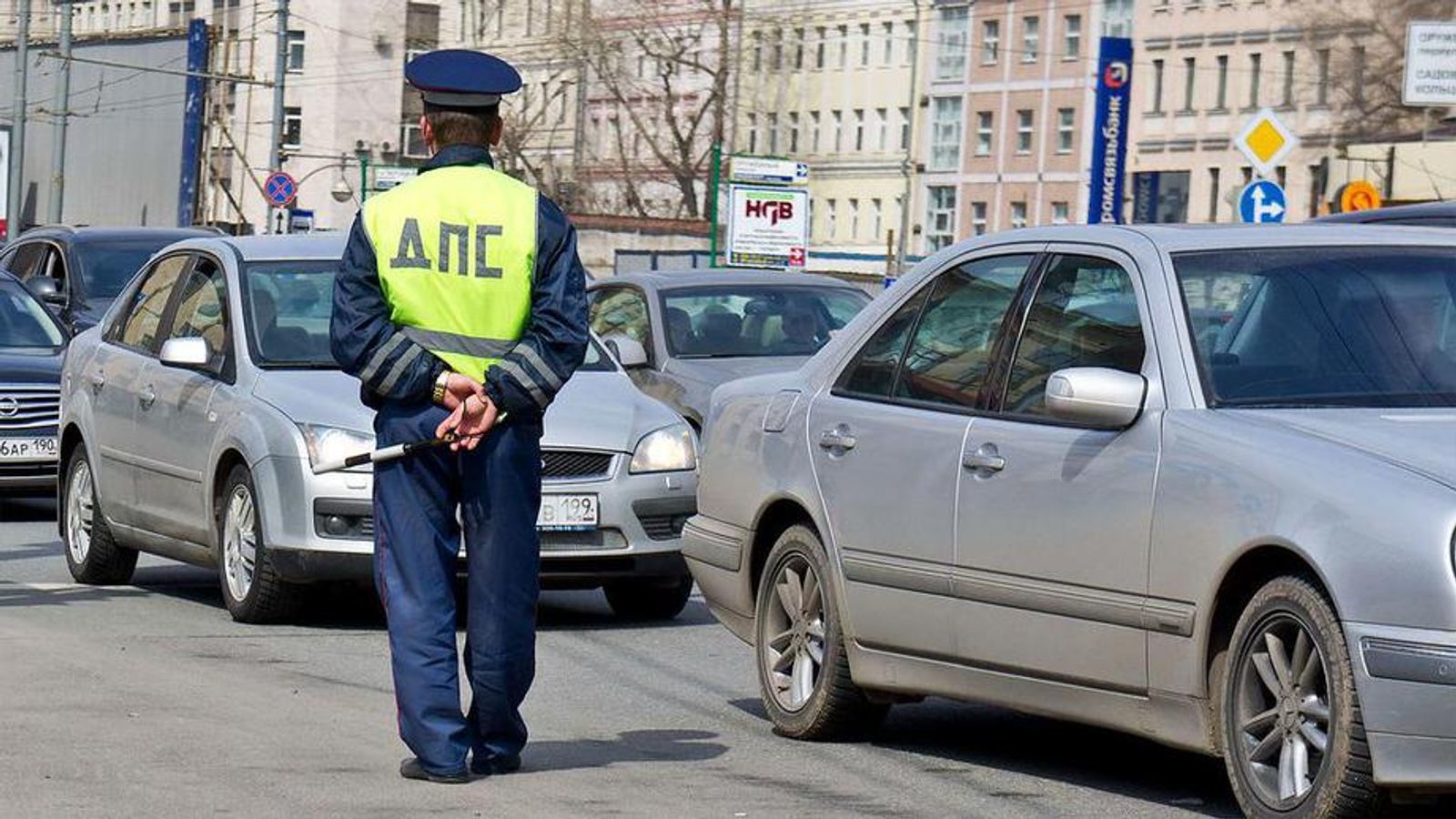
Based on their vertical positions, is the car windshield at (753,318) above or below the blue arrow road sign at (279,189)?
below

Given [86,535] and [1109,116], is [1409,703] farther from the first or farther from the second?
[1109,116]

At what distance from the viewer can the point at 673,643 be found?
12.0 m

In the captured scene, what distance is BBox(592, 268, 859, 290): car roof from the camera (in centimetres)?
2030

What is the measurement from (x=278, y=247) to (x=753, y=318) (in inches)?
262

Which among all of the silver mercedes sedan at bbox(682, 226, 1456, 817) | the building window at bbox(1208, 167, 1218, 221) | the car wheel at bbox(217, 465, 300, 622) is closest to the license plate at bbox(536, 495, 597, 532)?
the car wheel at bbox(217, 465, 300, 622)

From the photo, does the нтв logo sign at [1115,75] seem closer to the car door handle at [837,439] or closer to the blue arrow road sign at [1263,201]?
the blue arrow road sign at [1263,201]

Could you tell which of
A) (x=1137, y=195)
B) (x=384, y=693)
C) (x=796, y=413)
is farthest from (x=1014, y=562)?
(x=1137, y=195)

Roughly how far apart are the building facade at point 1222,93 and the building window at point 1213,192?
0.03m

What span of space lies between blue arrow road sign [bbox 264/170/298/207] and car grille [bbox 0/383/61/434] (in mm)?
43887

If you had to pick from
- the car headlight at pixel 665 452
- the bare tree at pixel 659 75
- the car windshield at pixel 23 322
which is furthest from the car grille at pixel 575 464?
the bare tree at pixel 659 75

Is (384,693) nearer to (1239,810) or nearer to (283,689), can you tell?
(283,689)

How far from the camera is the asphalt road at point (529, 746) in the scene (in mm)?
7488

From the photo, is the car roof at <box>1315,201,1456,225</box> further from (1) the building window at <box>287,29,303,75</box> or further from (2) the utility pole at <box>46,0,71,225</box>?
(1) the building window at <box>287,29,303,75</box>

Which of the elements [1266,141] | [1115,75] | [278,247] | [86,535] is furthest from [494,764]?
[1115,75]
